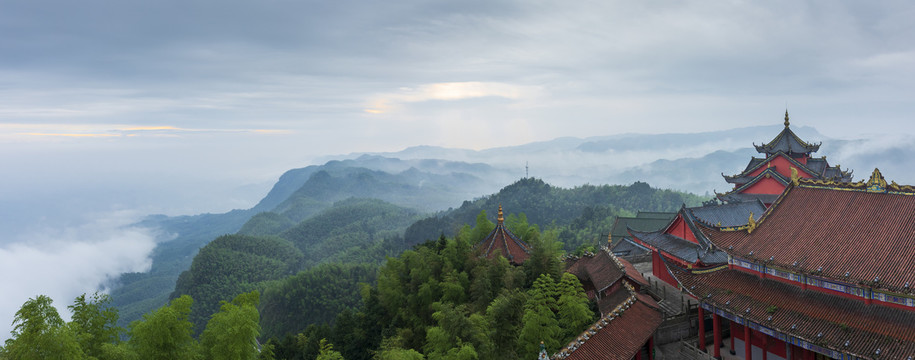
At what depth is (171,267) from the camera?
167000 millimetres

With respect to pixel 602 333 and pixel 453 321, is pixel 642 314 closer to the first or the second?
pixel 602 333

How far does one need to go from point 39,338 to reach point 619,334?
1793 cm

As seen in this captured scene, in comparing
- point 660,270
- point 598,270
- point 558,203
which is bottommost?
point 558,203

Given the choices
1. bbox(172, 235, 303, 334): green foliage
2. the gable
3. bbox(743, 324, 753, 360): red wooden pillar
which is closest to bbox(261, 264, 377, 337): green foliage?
bbox(172, 235, 303, 334): green foliage

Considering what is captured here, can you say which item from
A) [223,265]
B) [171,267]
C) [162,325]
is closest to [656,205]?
[223,265]

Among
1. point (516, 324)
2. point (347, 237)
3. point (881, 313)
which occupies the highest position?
point (881, 313)

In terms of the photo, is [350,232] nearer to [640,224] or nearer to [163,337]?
[640,224]

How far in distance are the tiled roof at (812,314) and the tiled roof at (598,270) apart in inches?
147

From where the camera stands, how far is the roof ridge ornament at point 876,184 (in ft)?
58.1

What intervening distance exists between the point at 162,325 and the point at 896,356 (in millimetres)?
21913

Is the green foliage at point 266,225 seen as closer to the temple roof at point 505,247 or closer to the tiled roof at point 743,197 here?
the temple roof at point 505,247

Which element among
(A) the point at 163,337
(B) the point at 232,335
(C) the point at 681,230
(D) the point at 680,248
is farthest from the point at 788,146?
(A) the point at 163,337

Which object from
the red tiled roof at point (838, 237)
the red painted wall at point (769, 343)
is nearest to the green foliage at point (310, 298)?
the red painted wall at point (769, 343)

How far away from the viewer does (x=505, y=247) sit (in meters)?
28.6
